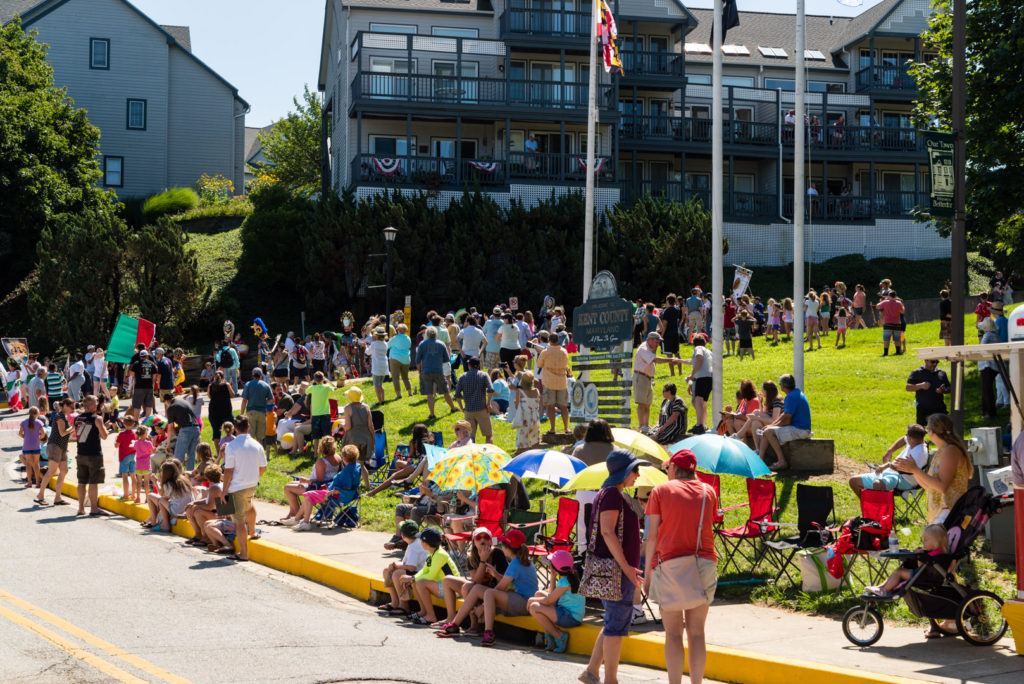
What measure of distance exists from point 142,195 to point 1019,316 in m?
51.7

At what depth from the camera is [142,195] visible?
5591 centimetres

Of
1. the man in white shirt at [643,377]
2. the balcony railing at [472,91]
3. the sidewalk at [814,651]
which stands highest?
the balcony railing at [472,91]

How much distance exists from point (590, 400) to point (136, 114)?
4540 cm

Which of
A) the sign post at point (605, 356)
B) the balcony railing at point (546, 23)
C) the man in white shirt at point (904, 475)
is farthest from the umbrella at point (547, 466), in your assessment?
the balcony railing at point (546, 23)

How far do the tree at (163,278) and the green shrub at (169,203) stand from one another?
15.5 m

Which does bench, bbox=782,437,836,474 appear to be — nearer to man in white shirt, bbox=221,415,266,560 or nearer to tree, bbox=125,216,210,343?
man in white shirt, bbox=221,415,266,560

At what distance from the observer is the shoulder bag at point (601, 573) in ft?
27.0

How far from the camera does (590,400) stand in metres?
17.6

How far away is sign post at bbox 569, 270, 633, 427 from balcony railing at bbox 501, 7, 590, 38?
92.5ft

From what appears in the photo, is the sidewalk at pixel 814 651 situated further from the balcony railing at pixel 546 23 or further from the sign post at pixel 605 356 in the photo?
the balcony railing at pixel 546 23

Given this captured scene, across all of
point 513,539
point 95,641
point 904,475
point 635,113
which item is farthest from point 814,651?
point 635,113

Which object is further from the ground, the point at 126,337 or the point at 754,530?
the point at 126,337

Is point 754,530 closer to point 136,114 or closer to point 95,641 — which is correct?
point 95,641

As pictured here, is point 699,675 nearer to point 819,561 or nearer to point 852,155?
point 819,561
